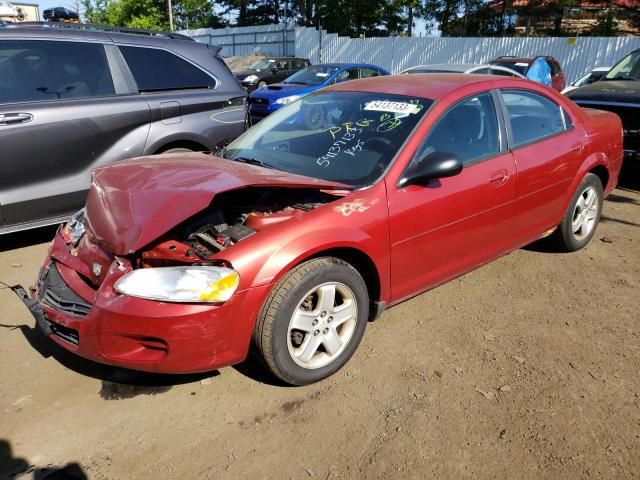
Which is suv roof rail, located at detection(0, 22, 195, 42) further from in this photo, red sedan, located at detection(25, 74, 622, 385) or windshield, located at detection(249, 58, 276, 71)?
windshield, located at detection(249, 58, 276, 71)

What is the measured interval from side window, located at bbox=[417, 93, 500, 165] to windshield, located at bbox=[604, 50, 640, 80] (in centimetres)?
591

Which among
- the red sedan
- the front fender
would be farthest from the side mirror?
the front fender

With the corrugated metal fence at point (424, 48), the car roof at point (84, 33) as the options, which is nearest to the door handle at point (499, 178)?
the car roof at point (84, 33)

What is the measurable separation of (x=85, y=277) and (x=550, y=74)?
1307 cm

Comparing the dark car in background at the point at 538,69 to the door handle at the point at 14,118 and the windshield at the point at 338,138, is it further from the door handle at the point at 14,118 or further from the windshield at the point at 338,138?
the door handle at the point at 14,118

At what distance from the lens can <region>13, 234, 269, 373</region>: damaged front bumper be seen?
2.39 meters

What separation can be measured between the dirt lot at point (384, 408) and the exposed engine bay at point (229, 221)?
0.79m

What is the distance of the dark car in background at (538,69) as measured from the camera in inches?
479

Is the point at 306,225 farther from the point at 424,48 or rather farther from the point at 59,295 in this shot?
the point at 424,48

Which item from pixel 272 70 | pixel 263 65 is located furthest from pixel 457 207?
pixel 263 65

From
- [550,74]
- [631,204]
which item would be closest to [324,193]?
[631,204]

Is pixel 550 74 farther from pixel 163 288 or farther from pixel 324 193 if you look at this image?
pixel 163 288

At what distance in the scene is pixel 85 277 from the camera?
2877 millimetres

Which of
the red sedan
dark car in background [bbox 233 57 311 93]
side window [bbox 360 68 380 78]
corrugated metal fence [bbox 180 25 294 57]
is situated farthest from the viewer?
corrugated metal fence [bbox 180 25 294 57]
